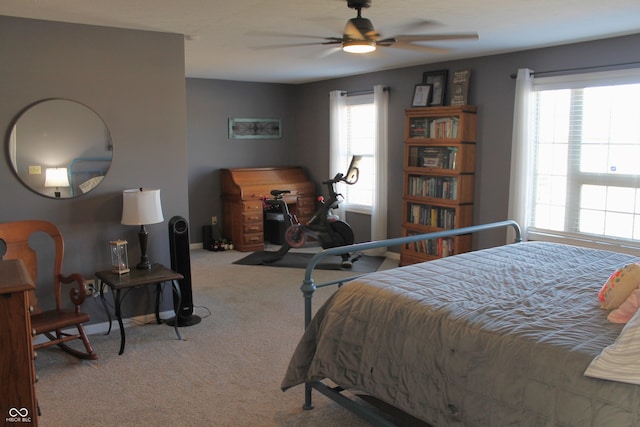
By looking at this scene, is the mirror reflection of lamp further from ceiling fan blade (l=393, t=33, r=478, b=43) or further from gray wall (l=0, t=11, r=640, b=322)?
ceiling fan blade (l=393, t=33, r=478, b=43)

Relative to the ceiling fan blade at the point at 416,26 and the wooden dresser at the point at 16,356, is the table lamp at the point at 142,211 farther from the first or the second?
the ceiling fan blade at the point at 416,26

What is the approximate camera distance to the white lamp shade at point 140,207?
12.4 feet

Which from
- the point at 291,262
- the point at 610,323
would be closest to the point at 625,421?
the point at 610,323

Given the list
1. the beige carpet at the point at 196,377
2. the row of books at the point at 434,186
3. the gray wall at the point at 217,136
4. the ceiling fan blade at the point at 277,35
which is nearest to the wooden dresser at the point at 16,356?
the beige carpet at the point at 196,377

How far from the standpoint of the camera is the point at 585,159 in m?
4.60

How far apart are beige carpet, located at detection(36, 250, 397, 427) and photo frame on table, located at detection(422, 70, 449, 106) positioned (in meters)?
2.53

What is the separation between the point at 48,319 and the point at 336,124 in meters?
4.68

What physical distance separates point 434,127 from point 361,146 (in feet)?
5.28

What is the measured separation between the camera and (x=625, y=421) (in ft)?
5.15

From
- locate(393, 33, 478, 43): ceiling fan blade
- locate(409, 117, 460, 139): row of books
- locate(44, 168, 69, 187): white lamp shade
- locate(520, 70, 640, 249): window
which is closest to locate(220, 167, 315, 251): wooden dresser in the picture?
locate(409, 117, 460, 139): row of books

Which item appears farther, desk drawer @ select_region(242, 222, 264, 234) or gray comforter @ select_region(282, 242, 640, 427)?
desk drawer @ select_region(242, 222, 264, 234)

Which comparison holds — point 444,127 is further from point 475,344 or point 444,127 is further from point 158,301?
point 475,344

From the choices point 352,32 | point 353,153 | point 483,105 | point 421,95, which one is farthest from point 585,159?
point 353,153

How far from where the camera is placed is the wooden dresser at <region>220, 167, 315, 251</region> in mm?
6992
